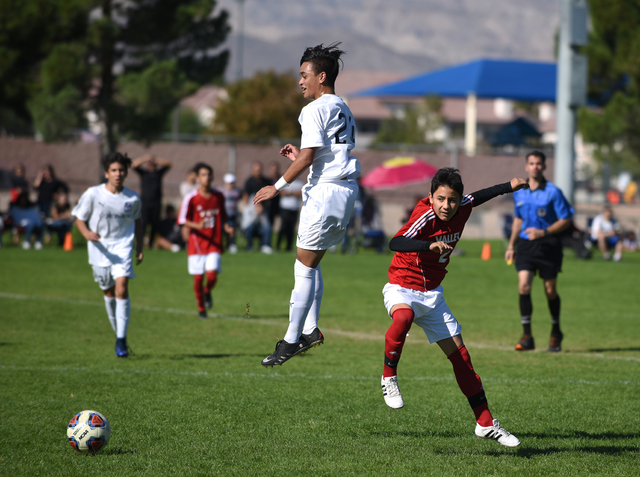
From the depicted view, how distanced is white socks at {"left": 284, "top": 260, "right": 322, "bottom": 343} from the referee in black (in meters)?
3.88

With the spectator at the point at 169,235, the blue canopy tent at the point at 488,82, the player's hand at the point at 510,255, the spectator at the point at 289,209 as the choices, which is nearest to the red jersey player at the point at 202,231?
the player's hand at the point at 510,255

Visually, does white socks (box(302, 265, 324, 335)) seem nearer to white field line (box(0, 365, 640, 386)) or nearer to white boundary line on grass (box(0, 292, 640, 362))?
white field line (box(0, 365, 640, 386))

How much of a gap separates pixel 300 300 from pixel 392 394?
3.44 feet

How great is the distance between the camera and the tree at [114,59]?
25875 millimetres

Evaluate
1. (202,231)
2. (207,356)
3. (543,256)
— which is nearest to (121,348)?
(207,356)

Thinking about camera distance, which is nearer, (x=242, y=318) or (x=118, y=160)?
(x=118, y=160)

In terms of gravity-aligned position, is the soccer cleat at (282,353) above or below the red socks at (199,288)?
above

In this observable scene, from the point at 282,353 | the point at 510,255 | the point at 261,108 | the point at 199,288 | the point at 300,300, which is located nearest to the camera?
the point at 282,353

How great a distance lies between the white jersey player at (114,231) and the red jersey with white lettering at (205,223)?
2616mm

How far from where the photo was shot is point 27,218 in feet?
65.6

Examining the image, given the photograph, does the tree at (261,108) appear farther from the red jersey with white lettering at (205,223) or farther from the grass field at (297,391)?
the red jersey with white lettering at (205,223)

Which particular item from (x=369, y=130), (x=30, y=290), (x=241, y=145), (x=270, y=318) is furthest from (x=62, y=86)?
(x=369, y=130)

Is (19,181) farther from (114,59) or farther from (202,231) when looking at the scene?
(202,231)

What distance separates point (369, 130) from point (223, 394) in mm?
90428
